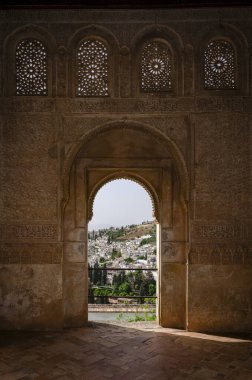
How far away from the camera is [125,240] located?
15.7 meters

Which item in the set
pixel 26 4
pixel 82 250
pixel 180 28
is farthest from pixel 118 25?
pixel 82 250

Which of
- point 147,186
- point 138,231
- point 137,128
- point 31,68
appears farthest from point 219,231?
point 138,231

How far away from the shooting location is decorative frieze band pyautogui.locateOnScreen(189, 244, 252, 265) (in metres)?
6.23

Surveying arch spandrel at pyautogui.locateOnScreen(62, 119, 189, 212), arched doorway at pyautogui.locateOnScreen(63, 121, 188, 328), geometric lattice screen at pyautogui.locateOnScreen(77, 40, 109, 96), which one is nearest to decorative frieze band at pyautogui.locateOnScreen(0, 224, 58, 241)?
arched doorway at pyautogui.locateOnScreen(63, 121, 188, 328)

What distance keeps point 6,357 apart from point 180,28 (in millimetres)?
6200

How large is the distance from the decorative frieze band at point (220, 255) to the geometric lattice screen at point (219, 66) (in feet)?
9.64

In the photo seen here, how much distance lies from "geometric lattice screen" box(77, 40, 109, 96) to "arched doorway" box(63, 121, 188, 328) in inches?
31.1

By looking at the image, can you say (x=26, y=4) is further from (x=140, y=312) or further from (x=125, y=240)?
(x=125, y=240)

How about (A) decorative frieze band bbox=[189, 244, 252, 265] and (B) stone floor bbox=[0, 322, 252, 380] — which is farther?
(A) decorative frieze band bbox=[189, 244, 252, 265]

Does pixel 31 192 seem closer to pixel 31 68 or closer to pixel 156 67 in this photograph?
pixel 31 68

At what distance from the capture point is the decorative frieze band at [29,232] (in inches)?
248

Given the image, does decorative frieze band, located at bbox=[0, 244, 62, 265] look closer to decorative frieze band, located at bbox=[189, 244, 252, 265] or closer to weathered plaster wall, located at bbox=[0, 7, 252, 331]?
weathered plaster wall, located at bbox=[0, 7, 252, 331]

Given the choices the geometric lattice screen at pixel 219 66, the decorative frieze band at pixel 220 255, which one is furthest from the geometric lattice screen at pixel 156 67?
the decorative frieze band at pixel 220 255

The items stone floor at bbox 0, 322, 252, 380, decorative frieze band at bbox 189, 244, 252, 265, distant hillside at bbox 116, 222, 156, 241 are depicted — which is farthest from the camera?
distant hillside at bbox 116, 222, 156, 241
